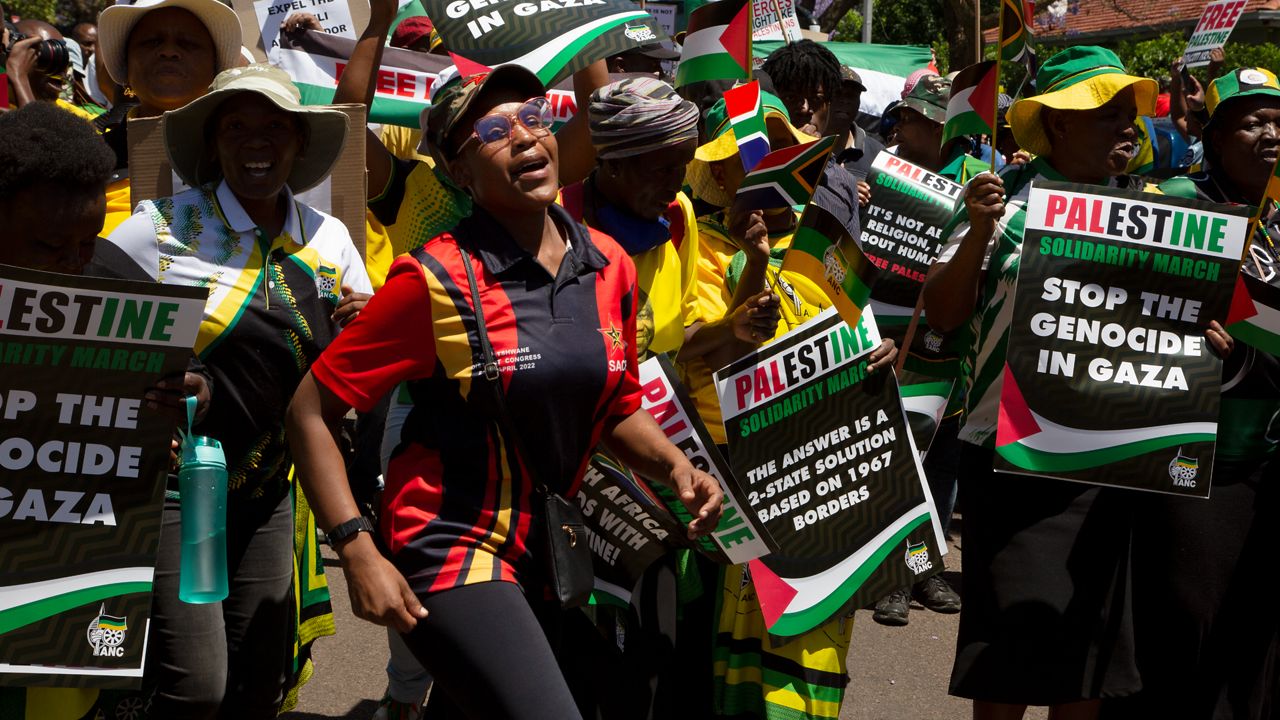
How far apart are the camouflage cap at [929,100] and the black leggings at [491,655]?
5162 millimetres

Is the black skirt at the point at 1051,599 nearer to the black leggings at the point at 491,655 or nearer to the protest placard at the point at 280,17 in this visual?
the black leggings at the point at 491,655

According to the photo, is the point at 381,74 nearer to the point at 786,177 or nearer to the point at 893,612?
the point at 786,177

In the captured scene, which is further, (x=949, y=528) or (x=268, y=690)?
(x=949, y=528)

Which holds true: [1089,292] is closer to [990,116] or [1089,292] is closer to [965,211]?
[965,211]

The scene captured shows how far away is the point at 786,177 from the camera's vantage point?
4434 mm

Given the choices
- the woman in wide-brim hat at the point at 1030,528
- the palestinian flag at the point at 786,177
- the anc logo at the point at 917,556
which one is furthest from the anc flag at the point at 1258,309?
the palestinian flag at the point at 786,177

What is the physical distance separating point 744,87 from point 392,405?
1.98m

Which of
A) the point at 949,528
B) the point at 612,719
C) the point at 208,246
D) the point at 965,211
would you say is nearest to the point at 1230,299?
the point at 965,211

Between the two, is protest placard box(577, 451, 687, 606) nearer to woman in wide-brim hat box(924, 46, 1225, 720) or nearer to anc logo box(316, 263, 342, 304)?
anc logo box(316, 263, 342, 304)

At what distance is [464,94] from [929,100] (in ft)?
15.8

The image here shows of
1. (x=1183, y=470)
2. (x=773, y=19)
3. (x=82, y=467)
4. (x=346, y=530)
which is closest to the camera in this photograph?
(x=346, y=530)

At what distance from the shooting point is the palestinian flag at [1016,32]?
15.2ft

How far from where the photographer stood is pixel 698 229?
16.3 feet

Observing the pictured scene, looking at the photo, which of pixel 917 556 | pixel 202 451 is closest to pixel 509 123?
pixel 202 451
